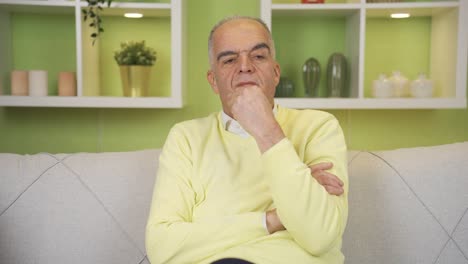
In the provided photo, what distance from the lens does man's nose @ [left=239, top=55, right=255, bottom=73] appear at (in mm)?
1567

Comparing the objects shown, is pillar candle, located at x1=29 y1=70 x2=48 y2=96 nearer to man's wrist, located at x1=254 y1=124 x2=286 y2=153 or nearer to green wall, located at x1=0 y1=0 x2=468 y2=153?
green wall, located at x1=0 y1=0 x2=468 y2=153

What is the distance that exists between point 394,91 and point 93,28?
142 cm

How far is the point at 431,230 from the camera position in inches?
76.6

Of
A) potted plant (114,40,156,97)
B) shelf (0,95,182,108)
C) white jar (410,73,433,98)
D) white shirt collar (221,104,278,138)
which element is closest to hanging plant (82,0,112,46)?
potted plant (114,40,156,97)

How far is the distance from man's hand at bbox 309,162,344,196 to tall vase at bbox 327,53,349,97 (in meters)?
1.37

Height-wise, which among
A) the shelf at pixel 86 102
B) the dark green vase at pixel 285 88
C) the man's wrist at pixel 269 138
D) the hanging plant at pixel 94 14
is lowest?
the man's wrist at pixel 269 138

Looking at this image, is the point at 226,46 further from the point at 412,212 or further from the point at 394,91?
the point at 394,91

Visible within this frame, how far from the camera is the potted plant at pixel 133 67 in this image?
276cm

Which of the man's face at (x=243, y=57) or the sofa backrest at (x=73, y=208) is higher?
the man's face at (x=243, y=57)

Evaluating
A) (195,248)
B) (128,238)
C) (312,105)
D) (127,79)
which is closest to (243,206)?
(195,248)

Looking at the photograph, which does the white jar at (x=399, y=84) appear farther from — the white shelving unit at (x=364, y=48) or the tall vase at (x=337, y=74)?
the tall vase at (x=337, y=74)

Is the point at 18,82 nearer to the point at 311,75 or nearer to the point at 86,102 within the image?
the point at 86,102

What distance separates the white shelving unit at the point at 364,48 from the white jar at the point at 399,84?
96mm

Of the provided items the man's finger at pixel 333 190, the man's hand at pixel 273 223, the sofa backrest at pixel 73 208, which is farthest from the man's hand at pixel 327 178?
the sofa backrest at pixel 73 208
